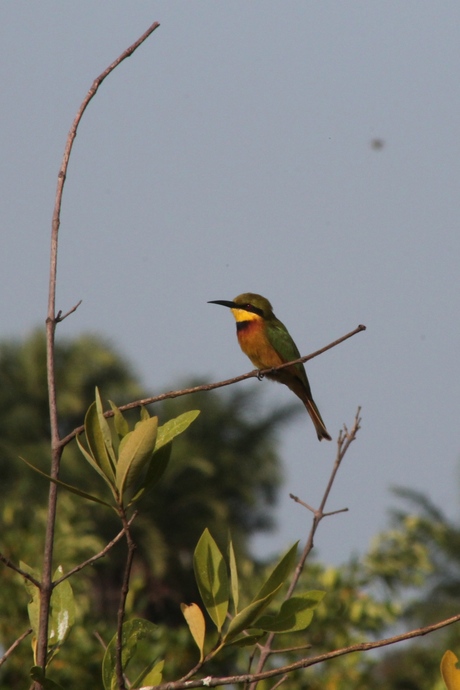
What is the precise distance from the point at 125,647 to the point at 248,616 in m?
0.22

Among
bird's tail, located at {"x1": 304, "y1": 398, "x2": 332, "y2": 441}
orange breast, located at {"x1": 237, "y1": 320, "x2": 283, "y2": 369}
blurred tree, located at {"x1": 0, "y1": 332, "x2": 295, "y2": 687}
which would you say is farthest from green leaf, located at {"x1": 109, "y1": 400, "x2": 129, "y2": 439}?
→ blurred tree, located at {"x1": 0, "y1": 332, "x2": 295, "y2": 687}

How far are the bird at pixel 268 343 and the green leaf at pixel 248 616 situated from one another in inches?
143

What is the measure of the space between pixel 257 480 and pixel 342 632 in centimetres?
1661

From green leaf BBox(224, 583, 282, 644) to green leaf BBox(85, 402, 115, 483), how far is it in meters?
0.23

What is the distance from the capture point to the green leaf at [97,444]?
130 centimetres

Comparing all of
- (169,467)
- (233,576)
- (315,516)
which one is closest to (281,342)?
(315,516)

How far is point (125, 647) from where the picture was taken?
1.34m

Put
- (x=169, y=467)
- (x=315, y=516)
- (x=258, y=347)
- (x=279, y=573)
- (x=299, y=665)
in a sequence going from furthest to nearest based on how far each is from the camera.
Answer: (x=169, y=467)
(x=258, y=347)
(x=315, y=516)
(x=279, y=573)
(x=299, y=665)

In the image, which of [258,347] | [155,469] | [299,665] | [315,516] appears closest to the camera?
[299,665]

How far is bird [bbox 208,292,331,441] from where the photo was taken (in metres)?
4.99

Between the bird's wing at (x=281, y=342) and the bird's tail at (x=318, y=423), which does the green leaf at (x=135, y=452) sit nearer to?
the bird's tail at (x=318, y=423)

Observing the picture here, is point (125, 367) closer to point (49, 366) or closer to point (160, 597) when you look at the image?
point (160, 597)

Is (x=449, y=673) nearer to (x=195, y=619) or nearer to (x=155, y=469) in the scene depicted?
(x=195, y=619)

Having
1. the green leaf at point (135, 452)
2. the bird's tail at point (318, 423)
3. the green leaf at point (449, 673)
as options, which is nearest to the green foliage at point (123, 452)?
the green leaf at point (135, 452)
